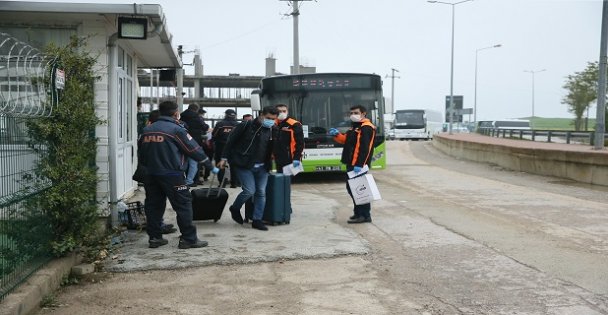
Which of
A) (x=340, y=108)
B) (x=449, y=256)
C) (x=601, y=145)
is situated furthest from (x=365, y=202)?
(x=601, y=145)

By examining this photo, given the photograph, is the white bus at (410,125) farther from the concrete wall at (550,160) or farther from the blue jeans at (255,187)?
the blue jeans at (255,187)

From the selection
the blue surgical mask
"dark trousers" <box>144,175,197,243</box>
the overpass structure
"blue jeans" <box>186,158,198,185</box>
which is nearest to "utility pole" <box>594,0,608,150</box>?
"blue jeans" <box>186,158,198,185</box>

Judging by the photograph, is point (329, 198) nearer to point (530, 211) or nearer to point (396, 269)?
point (530, 211)

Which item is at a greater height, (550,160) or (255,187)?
(255,187)

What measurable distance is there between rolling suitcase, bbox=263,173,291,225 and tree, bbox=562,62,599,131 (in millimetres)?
43102

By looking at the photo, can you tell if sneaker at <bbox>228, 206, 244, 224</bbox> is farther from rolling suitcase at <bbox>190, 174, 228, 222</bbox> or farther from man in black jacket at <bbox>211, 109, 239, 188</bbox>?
man in black jacket at <bbox>211, 109, 239, 188</bbox>

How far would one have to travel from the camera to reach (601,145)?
57.6ft

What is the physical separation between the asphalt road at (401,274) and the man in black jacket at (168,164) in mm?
392

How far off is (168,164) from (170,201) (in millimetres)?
457

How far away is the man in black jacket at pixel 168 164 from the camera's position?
6.70 meters

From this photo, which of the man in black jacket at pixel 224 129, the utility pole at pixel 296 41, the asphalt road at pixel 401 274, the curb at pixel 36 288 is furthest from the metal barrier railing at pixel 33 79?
the utility pole at pixel 296 41

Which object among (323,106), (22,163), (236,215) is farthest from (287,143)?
(323,106)

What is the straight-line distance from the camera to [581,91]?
154ft

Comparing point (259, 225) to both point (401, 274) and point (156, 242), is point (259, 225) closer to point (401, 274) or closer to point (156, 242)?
point (156, 242)
